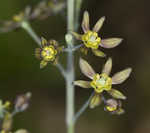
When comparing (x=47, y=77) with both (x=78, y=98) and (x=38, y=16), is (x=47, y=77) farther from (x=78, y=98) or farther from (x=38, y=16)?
(x=38, y=16)

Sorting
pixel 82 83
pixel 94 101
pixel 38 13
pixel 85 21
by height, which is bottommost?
pixel 94 101

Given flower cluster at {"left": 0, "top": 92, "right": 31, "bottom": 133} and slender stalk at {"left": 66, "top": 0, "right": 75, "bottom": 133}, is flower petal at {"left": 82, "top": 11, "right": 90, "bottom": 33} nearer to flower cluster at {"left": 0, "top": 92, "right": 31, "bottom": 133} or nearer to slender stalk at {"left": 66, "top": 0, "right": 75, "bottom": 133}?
slender stalk at {"left": 66, "top": 0, "right": 75, "bottom": 133}

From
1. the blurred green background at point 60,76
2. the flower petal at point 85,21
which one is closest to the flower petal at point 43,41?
the flower petal at point 85,21

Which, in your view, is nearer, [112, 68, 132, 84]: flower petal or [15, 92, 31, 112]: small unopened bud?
[112, 68, 132, 84]: flower petal

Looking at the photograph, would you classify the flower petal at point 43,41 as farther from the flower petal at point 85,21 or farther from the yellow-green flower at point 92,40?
the flower petal at point 85,21

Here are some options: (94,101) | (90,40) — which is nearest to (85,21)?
(90,40)

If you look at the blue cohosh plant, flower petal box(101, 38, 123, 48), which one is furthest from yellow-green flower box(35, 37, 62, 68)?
flower petal box(101, 38, 123, 48)

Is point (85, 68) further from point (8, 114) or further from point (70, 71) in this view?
point (8, 114)
